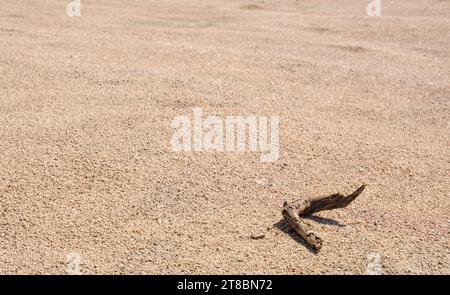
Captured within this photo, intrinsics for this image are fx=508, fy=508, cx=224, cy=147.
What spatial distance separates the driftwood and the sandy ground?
72 millimetres

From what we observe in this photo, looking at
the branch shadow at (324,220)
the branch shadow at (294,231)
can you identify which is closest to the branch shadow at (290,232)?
the branch shadow at (294,231)

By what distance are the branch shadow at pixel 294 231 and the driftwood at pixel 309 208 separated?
0.03 meters

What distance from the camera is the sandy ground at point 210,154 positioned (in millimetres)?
3207

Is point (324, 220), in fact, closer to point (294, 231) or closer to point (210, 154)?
point (294, 231)

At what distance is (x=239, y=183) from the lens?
3967 millimetres

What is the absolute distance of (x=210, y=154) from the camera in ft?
14.4

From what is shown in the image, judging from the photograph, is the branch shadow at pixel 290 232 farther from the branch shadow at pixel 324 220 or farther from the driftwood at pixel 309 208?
the branch shadow at pixel 324 220

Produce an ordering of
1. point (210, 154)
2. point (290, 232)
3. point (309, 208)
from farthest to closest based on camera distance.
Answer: point (210, 154) < point (309, 208) < point (290, 232)

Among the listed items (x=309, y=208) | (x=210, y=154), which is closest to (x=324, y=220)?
(x=309, y=208)

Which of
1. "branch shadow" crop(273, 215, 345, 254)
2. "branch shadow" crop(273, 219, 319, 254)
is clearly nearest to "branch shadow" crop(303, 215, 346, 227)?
"branch shadow" crop(273, 215, 345, 254)

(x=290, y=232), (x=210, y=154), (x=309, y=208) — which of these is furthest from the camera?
(x=210, y=154)

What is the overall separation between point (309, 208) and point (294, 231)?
24cm

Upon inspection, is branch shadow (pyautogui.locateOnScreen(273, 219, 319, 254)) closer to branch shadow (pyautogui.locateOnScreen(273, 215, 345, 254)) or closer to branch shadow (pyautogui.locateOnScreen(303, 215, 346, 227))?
branch shadow (pyautogui.locateOnScreen(273, 215, 345, 254))

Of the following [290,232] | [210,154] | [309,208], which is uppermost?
[210,154]
